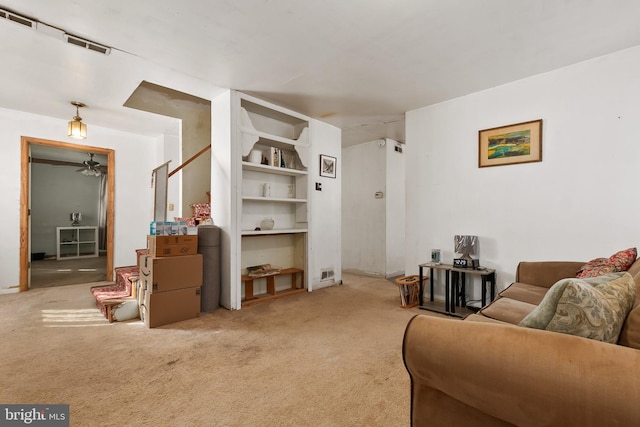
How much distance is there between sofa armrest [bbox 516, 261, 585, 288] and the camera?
2463 millimetres

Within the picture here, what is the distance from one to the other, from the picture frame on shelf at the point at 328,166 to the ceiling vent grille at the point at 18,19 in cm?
315

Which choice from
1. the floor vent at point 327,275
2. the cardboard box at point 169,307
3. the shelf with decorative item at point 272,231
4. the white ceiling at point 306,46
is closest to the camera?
the white ceiling at point 306,46

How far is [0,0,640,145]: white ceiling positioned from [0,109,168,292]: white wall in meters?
0.56

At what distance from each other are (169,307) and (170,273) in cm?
33

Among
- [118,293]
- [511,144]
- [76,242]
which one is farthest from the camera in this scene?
[76,242]

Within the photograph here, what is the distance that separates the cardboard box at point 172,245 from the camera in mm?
2871

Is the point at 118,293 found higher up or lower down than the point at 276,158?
lower down

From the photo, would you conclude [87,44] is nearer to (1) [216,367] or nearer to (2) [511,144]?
(1) [216,367]

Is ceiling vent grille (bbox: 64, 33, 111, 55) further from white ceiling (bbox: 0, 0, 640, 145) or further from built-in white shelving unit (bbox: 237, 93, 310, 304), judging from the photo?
built-in white shelving unit (bbox: 237, 93, 310, 304)

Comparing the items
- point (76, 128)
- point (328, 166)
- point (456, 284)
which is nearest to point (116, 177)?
point (76, 128)

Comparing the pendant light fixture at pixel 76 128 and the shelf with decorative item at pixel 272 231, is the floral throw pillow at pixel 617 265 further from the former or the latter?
the pendant light fixture at pixel 76 128

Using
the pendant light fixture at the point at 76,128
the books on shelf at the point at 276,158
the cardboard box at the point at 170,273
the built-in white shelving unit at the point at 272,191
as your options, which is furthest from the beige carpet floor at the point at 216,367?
the pendant light fixture at the point at 76,128

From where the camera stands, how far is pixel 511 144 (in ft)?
10.4

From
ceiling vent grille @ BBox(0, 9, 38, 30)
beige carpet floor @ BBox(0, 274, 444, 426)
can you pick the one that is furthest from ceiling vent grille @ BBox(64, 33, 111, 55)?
beige carpet floor @ BBox(0, 274, 444, 426)
